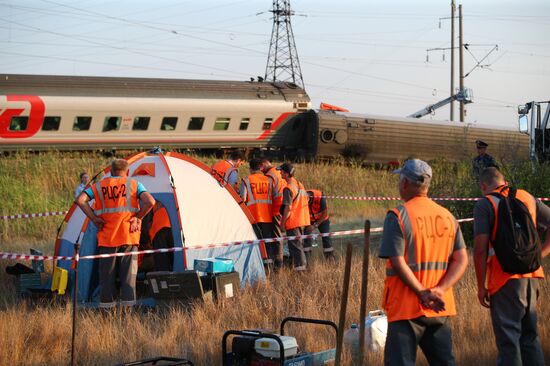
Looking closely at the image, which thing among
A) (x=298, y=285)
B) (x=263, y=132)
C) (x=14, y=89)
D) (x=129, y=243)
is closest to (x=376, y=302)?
(x=298, y=285)

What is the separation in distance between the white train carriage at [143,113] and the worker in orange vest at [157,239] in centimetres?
1389

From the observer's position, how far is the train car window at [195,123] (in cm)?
2850

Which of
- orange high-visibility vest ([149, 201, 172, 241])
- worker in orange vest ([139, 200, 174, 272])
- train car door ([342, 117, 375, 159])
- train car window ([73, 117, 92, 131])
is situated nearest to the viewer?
worker in orange vest ([139, 200, 174, 272])

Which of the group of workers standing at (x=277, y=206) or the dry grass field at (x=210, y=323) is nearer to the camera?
the dry grass field at (x=210, y=323)

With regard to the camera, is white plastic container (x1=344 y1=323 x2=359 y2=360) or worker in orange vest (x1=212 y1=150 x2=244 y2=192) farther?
worker in orange vest (x1=212 y1=150 x2=244 y2=192)

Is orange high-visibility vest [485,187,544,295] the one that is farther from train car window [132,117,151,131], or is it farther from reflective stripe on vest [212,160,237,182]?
train car window [132,117,151,131]

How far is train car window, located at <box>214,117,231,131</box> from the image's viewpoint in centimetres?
2904

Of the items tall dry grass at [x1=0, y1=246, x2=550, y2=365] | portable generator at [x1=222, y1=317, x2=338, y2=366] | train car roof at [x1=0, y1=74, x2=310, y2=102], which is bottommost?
tall dry grass at [x1=0, y1=246, x2=550, y2=365]

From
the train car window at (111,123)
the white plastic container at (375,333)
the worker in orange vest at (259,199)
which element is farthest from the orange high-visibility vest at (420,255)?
the train car window at (111,123)

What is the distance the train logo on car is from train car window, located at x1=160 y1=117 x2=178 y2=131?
4.12 m

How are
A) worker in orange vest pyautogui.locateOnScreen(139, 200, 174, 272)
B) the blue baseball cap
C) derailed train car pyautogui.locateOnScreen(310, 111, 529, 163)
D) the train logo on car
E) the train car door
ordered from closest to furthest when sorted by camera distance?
1. the blue baseball cap
2. worker in orange vest pyautogui.locateOnScreen(139, 200, 174, 272)
3. the train logo on car
4. derailed train car pyautogui.locateOnScreen(310, 111, 529, 163)
5. the train car door

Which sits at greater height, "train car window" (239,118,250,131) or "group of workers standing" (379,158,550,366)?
"train car window" (239,118,250,131)

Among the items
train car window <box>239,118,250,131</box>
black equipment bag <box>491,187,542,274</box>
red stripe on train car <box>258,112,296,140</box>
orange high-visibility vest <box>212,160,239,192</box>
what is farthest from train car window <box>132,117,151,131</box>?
black equipment bag <box>491,187,542,274</box>

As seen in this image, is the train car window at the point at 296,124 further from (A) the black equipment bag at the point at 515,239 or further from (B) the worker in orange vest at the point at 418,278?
(B) the worker in orange vest at the point at 418,278
